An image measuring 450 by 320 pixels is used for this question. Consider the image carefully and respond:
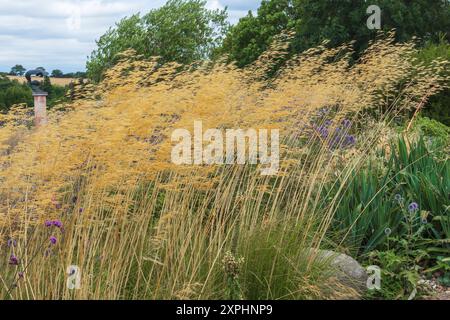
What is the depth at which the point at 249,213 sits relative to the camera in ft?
12.6

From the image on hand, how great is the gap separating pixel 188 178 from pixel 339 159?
1.90m

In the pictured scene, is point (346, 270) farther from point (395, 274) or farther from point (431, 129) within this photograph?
point (431, 129)

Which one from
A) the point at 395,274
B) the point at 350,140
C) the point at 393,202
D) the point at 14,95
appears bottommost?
the point at 395,274

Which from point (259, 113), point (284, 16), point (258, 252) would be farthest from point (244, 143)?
point (284, 16)

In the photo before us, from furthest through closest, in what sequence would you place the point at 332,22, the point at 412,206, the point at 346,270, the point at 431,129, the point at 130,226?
the point at 332,22
the point at 431,129
the point at 412,206
the point at 346,270
the point at 130,226

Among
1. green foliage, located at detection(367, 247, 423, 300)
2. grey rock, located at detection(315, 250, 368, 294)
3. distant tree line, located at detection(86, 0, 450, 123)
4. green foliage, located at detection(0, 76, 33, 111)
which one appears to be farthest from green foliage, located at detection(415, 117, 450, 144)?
green foliage, located at detection(0, 76, 33, 111)

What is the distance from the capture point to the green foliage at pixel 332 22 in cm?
1900

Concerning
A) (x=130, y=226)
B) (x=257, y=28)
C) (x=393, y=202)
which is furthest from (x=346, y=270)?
(x=257, y=28)

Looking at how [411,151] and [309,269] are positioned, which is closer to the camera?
[309,269]

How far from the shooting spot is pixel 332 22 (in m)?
19.0

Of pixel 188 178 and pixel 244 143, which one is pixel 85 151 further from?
pixel 244 143

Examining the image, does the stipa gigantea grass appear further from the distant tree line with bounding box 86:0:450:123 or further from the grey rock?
the distant tree line with bounding box 86:0:450:123
